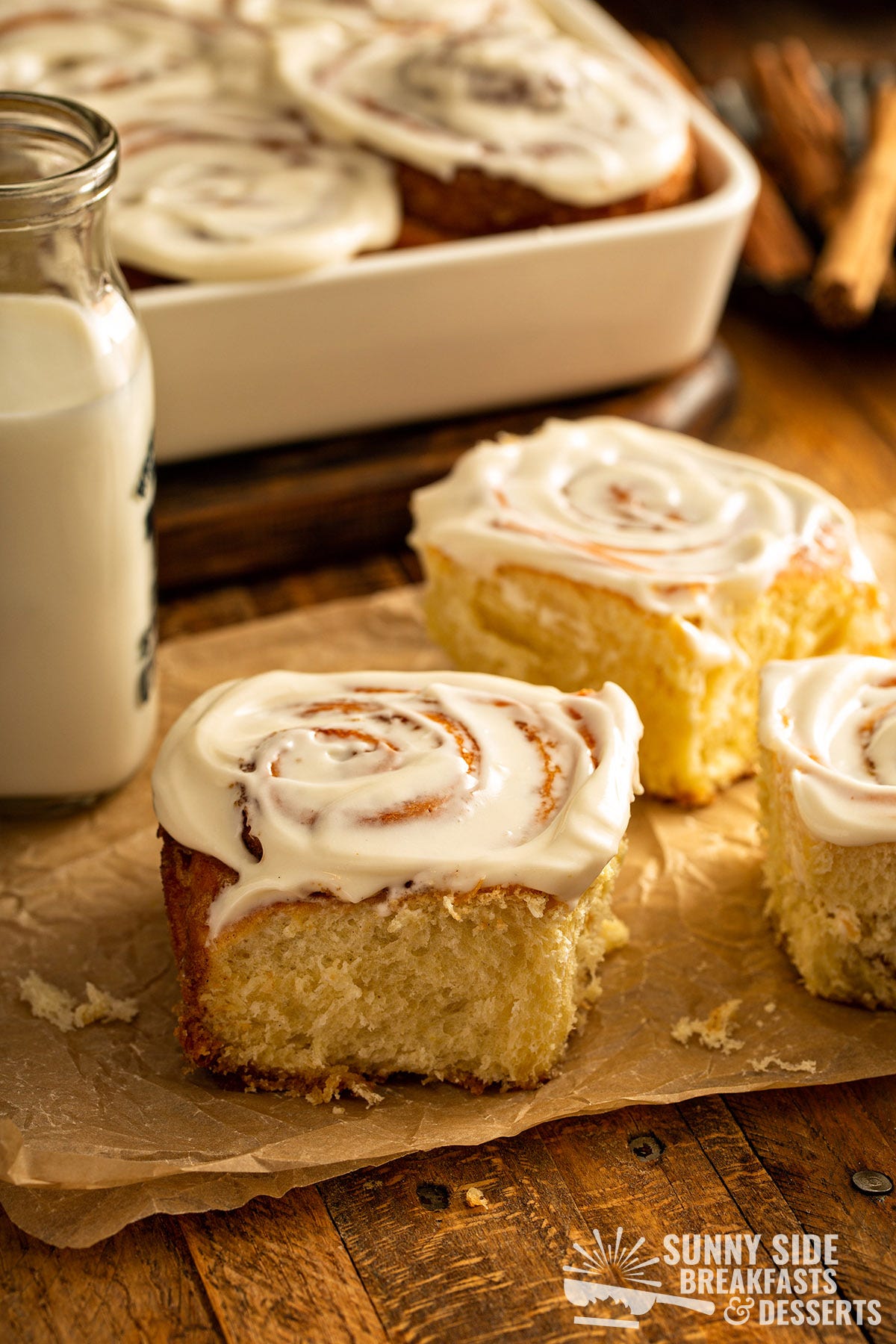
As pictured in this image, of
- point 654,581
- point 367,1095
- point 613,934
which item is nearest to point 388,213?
point 654,581

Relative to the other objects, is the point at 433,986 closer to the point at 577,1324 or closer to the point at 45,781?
the point at 577,1324

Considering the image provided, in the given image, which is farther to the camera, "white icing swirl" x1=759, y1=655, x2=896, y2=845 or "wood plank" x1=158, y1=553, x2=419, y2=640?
"wood plank" x1=158, y1=553, x2=419, y2=640

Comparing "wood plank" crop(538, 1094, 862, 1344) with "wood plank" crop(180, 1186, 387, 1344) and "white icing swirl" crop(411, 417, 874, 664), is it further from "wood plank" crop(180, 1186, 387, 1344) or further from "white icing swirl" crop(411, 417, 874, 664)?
"white icing swirl" crop(411, 417, 874, 664)

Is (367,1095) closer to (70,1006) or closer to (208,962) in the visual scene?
(208,962)

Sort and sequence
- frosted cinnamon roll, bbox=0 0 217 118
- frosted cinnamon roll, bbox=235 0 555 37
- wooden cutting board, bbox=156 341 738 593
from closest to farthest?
Result: wooden cutting board, bbox=156 341 738 593
frosted cinnamon roll, bbox=0 0 217 118
frosted cinnamon roll, bbox=235 0 555 37

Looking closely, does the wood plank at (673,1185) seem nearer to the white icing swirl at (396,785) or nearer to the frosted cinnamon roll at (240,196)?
the white icing swirl at (396,785)

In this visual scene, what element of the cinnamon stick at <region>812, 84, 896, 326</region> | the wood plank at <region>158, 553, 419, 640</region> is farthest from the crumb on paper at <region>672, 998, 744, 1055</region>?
the cinnamon stick at <region>812, 84, 896, 326</region>
